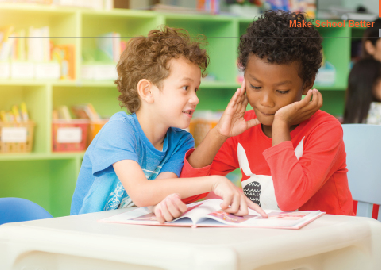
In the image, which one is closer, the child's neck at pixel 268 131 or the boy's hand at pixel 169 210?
the boy's hand at pixel 169 210

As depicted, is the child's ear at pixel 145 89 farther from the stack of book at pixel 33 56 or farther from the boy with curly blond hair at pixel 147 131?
the stack of book at pixel 33 56

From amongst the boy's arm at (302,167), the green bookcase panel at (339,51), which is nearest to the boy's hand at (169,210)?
the boy's arm at (302,167)

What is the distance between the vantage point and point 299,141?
1.02 meters

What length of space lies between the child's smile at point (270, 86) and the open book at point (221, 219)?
0.31m

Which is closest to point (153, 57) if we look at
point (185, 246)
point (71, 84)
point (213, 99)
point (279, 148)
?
point (279, 148)

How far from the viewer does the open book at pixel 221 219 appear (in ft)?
2.11

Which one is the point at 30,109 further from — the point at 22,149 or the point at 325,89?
the point at 325,89

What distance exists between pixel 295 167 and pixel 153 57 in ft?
1.58

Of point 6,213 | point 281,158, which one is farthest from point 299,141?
point 6,213

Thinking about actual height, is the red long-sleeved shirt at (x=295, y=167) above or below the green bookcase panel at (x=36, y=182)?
above

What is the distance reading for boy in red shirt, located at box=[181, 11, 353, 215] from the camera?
912mm

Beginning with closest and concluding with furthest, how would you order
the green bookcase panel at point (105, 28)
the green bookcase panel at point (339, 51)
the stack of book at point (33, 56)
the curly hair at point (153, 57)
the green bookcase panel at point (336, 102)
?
the curly hair at point (153, 57), the stack of book at point (33, 56), the green bookcase panel at point (105, 28), the green bookcase panel at point (339, 51), the green bookcase panel at point (336, 102)

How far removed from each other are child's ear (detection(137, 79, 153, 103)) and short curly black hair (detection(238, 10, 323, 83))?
0.24 m

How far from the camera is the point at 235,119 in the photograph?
3.60 feet
